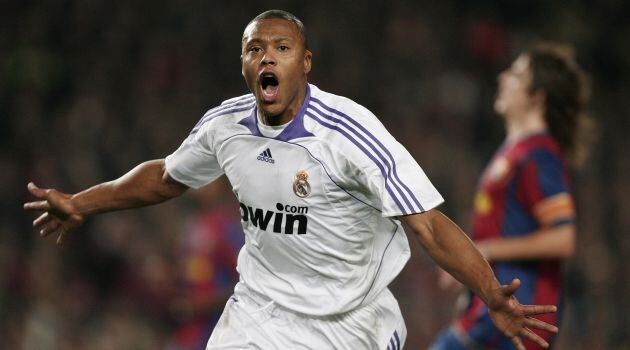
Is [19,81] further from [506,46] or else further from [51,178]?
[506,46]

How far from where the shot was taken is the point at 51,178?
27.0ft

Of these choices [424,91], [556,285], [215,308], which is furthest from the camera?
[424,91]

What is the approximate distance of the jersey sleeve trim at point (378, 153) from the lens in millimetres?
3174

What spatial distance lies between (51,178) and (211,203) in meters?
2.35

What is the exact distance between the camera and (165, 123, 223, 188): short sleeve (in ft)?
12.1

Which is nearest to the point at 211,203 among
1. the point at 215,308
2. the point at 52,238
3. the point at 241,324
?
the point at 215,308

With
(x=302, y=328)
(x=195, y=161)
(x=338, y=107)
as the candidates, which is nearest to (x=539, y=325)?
(x=302, y=328)

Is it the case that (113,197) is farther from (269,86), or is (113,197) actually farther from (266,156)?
(269,86)

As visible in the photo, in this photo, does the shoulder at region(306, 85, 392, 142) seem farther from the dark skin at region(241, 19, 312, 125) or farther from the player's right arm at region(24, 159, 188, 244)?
the player's right arm at region(24, 159, 188, 244)

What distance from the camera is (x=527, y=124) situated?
4.85 m

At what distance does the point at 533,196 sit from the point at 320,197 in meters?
1.56

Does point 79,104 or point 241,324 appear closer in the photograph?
point 241,324

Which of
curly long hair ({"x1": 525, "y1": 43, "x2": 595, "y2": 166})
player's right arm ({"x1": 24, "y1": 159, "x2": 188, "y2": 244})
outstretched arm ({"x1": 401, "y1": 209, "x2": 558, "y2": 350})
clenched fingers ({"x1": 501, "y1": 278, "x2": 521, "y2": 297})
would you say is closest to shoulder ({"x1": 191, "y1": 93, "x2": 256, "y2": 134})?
player's right arm ({"x1": 24, "y1": 159, "x2": 188, "y2": 244})

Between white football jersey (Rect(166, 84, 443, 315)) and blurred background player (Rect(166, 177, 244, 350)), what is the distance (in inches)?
99.9
